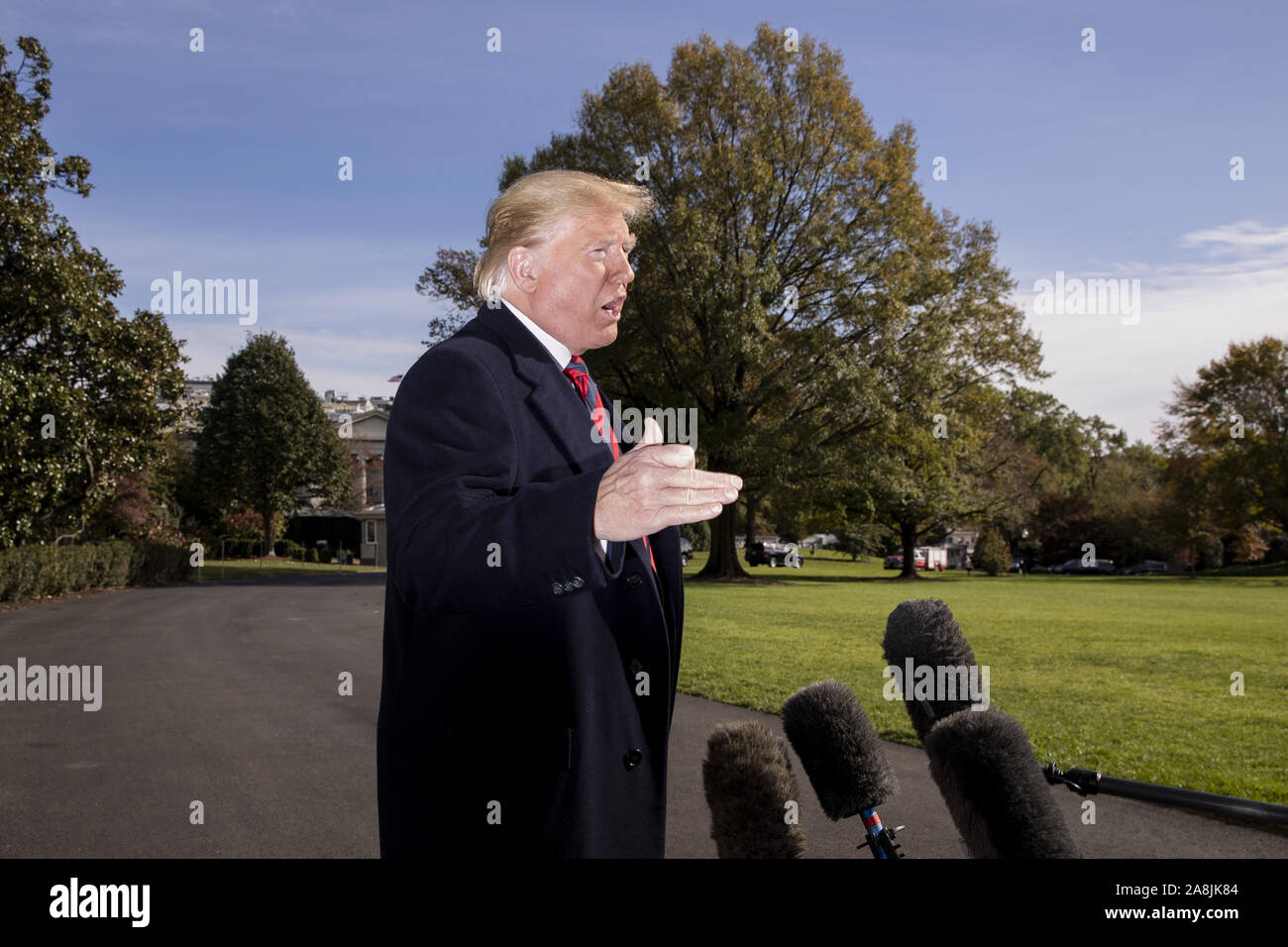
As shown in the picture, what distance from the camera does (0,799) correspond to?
680 centimetres

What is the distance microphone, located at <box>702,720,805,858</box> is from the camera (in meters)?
2.05

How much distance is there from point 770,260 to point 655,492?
94.1ft

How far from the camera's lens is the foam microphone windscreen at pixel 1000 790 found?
155cm

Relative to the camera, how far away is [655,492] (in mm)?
1265

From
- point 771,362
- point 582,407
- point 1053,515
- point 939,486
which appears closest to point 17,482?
point 771,362

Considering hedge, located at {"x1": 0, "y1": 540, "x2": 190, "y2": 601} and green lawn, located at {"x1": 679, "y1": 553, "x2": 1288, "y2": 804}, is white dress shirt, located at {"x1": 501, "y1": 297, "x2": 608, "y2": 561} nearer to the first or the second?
green lawn, located at {"x1": 679, "y1": 553, "x2": 1288, "y2": 804}

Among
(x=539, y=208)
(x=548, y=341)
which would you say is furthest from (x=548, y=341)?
(x=539, y=208)

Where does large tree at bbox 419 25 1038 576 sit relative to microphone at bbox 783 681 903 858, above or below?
above

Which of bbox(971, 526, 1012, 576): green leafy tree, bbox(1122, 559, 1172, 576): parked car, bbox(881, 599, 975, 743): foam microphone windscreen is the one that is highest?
bbox(881, 599, 975, 743): foam microphone windscreen

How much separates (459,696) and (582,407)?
58cm

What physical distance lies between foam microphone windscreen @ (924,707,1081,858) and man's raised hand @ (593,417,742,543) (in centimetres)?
67

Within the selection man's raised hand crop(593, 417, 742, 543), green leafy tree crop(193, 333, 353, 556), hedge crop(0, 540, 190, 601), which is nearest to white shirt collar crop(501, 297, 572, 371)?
man's raised hand crop(593, 417, 742, 543)

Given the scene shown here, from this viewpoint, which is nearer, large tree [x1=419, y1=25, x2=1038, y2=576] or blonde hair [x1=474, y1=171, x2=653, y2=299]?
blonde hair [x1=474, y1=171, x2=653, y2=299]
